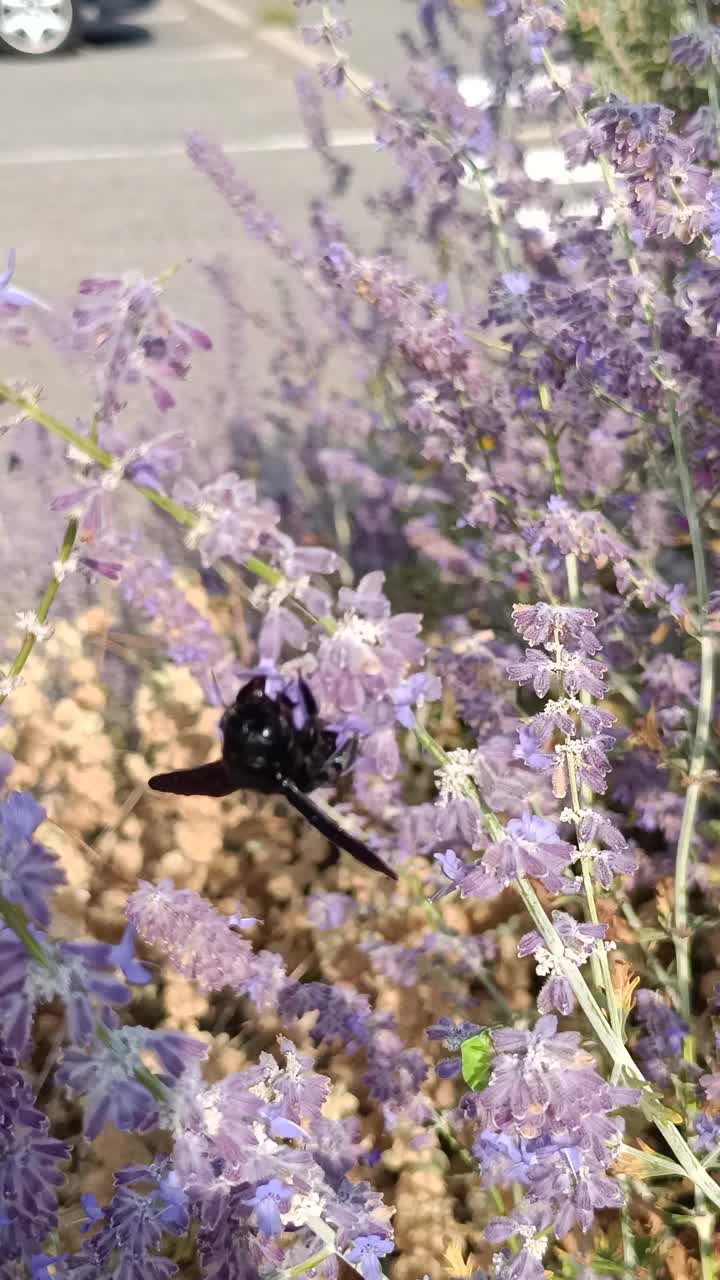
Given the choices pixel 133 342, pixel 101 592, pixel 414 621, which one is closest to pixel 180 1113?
pixel 414 621

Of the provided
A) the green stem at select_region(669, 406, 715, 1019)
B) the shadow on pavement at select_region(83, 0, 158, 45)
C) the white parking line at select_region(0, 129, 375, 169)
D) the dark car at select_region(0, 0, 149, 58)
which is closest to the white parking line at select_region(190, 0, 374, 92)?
the shadow on pavement at select_region(83, 0, 158, 45)

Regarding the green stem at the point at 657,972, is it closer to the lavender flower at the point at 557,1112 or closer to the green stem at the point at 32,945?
the lavender flower at the point at 557,1112

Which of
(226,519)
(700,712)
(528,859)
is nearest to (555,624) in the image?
(528,859)

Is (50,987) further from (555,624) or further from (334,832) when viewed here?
(555,624)

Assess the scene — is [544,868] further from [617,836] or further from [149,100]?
[149,100]

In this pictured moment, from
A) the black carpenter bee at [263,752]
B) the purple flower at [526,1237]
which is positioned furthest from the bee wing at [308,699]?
the purple flower at [526,1237]

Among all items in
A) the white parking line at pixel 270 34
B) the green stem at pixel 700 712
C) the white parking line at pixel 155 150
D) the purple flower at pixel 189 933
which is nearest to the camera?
the purple flower at pixel 189 933

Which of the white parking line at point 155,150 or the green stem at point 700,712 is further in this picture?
the white parking line at point 155,150
